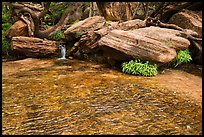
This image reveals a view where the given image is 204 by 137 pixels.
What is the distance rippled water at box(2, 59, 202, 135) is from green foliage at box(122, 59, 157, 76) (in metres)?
0.36

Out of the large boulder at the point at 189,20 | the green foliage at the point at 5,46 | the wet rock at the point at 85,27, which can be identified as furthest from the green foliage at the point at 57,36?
the large boulder at the point at 189,20

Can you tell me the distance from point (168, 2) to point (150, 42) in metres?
5.79

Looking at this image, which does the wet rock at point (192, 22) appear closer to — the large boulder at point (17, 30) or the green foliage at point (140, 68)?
the green foliage at point (140, 68)

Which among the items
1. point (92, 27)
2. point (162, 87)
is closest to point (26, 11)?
point (92, 27)

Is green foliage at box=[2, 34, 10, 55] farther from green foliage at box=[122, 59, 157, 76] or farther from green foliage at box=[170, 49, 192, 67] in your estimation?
green foliage at box=[170, 49, 192, 67]

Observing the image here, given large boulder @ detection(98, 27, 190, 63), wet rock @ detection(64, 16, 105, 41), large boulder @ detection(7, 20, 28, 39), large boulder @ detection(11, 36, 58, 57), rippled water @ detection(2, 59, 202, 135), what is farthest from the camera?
large boulder @ detection(7, 20, 28, 39)

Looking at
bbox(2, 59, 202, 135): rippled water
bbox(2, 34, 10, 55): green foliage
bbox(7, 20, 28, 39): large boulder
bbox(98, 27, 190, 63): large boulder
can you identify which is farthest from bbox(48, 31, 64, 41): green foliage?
bbox(2, 59, 202, 135): rippled water

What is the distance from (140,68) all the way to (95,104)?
366cm

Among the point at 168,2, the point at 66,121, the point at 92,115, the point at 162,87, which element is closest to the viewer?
the point at 66,121

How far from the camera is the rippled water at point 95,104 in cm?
494

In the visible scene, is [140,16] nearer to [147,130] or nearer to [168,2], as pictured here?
[168,2]

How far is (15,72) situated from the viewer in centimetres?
953

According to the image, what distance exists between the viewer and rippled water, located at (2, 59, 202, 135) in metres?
4.94

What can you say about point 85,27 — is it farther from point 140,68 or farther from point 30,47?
point 140,68
